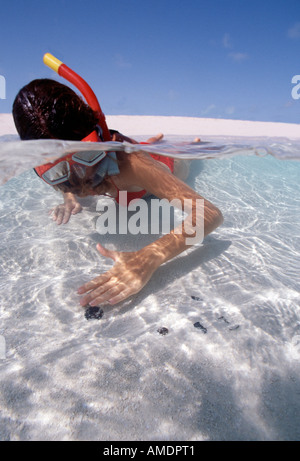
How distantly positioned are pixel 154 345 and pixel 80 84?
3.11 m

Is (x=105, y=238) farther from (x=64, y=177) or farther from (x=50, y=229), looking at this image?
(x=64, y=177)

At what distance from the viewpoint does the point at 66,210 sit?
4426 mm

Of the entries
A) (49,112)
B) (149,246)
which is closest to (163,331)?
(149,246)

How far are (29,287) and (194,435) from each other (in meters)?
2.19

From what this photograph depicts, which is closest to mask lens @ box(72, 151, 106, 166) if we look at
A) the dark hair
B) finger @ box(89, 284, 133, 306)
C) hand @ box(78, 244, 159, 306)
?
the dark hair

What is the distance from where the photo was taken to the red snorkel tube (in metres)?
2.89

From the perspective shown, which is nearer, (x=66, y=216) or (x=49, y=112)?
(x=49, y=112)

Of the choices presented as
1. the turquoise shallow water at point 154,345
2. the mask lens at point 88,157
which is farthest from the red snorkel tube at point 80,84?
the turquoise shallow water at point 154,345

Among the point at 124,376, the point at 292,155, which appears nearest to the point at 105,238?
the point at 124,376

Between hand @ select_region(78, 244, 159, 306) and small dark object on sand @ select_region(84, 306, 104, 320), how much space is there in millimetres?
76

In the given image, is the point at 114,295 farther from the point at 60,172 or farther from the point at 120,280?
the point at 60,172

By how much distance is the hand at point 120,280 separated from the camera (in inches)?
91.3

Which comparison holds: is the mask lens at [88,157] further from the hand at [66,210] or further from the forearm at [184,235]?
the hand at [66,210]

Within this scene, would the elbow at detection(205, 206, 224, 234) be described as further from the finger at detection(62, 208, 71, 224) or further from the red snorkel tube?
the finger at detection(62, 208, 71, 224)
